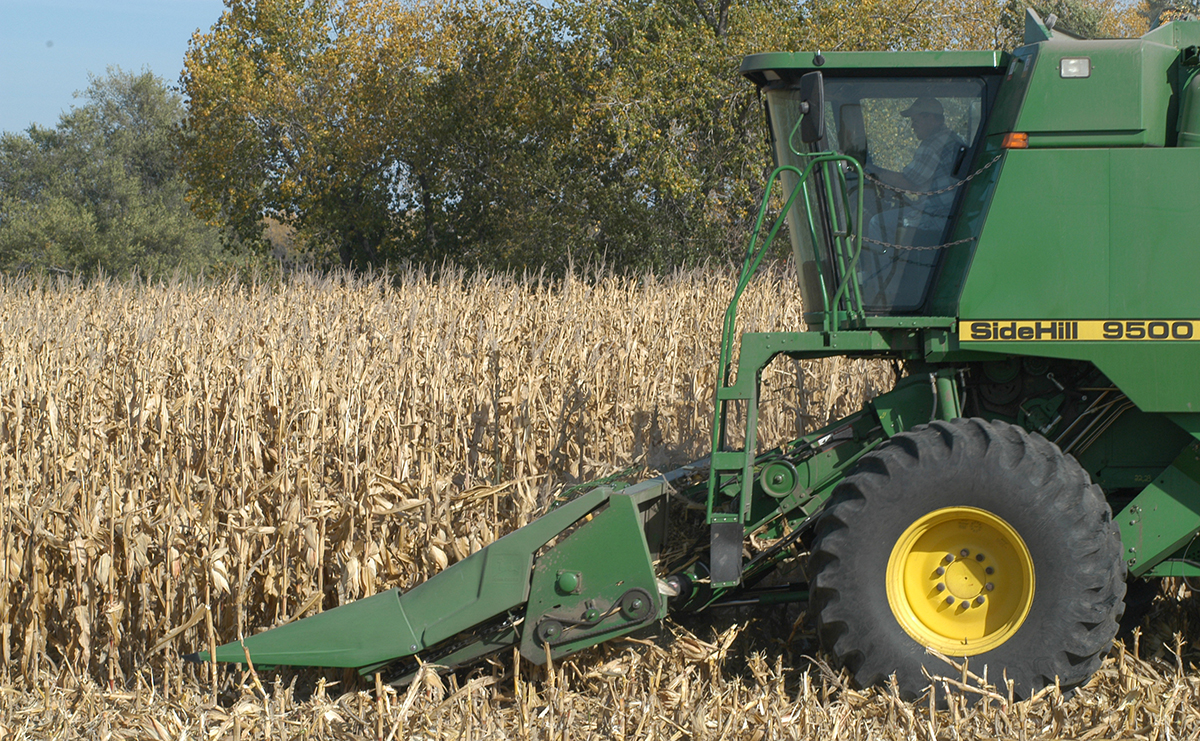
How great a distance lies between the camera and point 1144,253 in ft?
11.0

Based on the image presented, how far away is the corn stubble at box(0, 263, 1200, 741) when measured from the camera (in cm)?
314

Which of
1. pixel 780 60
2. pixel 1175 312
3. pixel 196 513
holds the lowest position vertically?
pixel 196 513

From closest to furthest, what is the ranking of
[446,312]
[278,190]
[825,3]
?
[446,312] < [825,3] < [278,190]

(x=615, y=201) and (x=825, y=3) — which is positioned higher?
(x=825, y=3)

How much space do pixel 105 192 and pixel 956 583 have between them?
2826 cm

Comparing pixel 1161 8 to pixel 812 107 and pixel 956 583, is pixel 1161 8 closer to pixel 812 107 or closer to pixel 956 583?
pixel 812 107

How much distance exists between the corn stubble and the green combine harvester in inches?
7.3

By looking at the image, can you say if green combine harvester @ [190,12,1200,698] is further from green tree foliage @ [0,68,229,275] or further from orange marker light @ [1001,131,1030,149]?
green tree foliage @ [0,68,229,275]

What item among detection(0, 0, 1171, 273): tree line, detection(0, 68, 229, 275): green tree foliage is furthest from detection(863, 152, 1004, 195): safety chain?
detection(0, 68, 229, 275): green tree foliage

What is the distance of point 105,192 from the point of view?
27.2 metres

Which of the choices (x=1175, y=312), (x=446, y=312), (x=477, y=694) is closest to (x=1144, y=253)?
(x=1175, y=312)

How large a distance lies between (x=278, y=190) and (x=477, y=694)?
1859 cm

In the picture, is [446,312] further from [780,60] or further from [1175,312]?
[1175,312]

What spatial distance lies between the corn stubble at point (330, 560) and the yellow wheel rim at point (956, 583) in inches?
7.0
